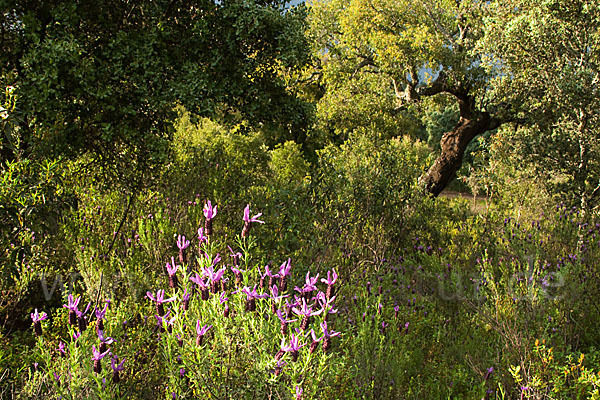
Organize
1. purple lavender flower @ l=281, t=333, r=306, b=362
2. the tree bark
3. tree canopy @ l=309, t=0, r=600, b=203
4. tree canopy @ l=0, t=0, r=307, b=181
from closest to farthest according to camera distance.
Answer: purple lavender flower @ l=281, t=333, r=306, b=362
tree canopy @ l=0, t=0, r=307, b=181
tree canopy @ l=309, t=0, r=600, b=203
the tree bark

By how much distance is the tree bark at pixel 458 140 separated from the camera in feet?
36.6

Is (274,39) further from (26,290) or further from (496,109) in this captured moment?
(496,109)

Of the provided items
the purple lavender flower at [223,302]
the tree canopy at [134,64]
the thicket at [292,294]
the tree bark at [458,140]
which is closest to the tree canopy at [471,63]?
the tree bark at [458,140]

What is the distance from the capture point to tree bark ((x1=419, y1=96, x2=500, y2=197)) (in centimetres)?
1115

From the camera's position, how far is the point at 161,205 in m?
5.79

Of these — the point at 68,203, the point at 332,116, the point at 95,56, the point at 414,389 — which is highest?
the point at 332,116

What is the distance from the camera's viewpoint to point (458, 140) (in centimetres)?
1132

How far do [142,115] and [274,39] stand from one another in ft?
5.23

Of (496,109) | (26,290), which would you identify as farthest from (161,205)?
(496,109)

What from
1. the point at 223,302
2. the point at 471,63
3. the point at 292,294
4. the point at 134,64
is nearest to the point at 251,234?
the point at 292,294

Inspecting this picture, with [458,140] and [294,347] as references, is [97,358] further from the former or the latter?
[458,140]

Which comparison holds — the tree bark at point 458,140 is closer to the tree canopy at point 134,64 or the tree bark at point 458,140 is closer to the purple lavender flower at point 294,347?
the tree canopy at point 134,64

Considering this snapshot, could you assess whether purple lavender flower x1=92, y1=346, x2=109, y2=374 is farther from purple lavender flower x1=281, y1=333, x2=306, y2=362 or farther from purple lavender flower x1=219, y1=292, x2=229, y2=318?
purple lavender flower x1=281, y1=333, x2=306, y2=362

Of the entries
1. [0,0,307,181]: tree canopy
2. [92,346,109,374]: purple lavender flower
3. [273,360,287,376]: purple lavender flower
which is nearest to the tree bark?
[0,0,307,181]: tree canopy
